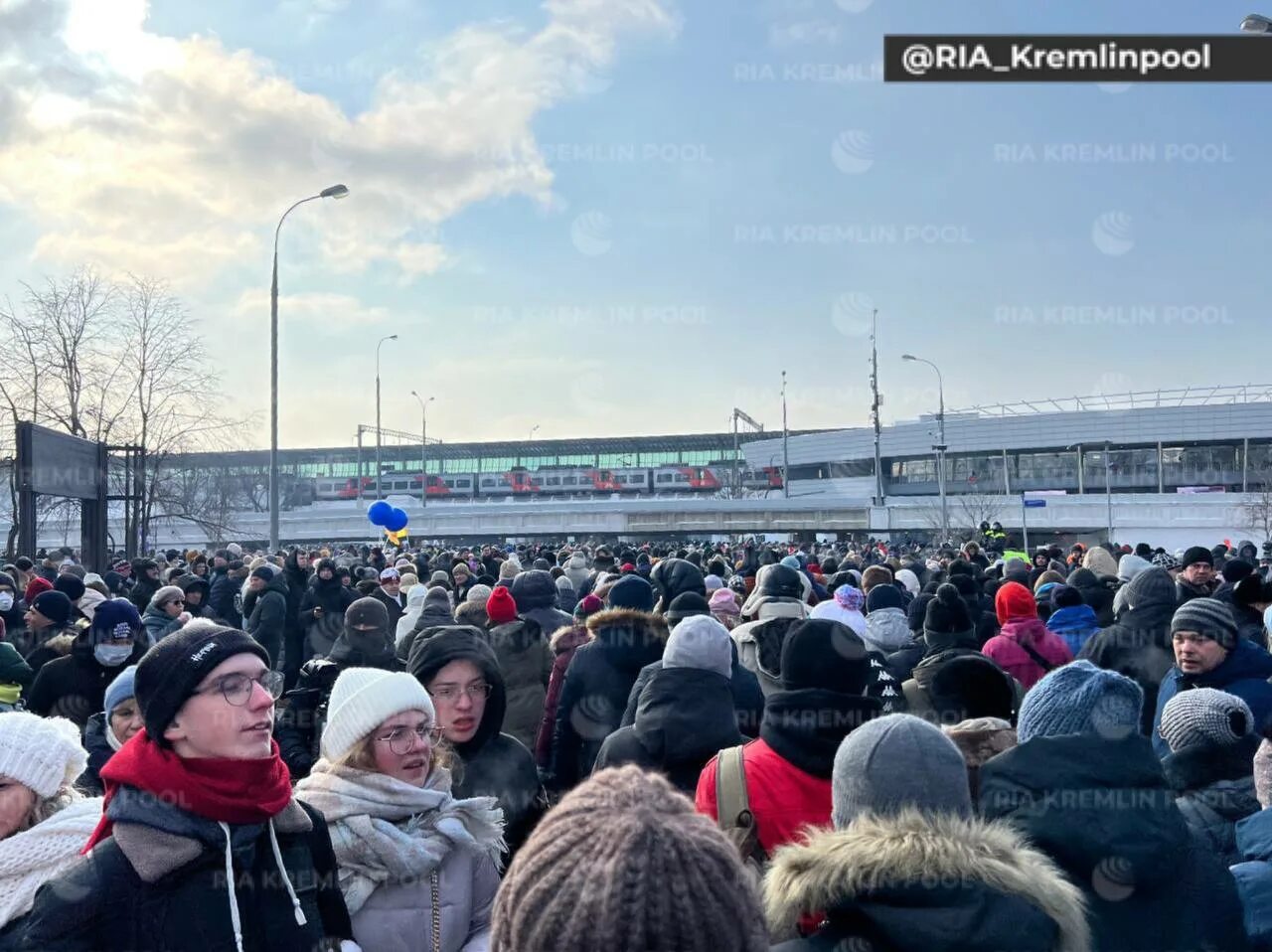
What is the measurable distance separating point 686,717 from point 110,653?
147 inches

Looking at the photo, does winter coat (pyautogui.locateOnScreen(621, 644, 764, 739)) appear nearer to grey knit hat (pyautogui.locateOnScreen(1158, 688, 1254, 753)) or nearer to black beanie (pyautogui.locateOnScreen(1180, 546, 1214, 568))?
grey knit hat (pyautogui.locateOnScreen(1158, 688, 1254, 753))

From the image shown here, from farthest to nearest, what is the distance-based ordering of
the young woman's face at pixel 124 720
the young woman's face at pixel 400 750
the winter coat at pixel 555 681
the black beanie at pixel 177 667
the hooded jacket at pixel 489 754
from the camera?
the winter coat at pixel 555 681 < the young woman's face at pixel 124 720 < the hooded jacket at pixel 489 754 < the young woman's face at pixel 400 750 < the black beanie at pixel 177 667

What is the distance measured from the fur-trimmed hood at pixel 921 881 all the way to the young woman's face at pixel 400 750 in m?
1.41

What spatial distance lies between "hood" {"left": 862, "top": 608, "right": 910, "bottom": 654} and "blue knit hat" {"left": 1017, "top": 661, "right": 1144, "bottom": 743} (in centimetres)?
432

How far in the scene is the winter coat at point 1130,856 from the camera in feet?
8.86

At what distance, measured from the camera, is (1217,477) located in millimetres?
68812

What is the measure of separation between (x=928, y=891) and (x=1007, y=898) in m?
0.16

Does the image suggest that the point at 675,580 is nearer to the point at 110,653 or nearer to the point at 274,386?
the point at 110,653

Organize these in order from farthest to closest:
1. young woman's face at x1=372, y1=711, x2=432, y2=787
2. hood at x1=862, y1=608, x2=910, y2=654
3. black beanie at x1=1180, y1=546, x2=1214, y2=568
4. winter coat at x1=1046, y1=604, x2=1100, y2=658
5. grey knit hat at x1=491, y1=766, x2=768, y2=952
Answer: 1. black beanie at x1=1180, y1=546, x2=1214, y2=568
2. winter coat at x1=1046, y1=604, x2=1100, y2=658
3. hood at x1=862, y1=608, x2=910, y2=654
4. young woman's face at x1=372, y1=711, x2=432, y2=787
5. grey knit hat at x1=491, y1=766, x2=768, y2=952

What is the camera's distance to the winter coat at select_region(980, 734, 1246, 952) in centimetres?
270

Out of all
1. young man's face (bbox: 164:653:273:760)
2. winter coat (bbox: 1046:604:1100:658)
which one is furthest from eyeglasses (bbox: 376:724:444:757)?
winter coat (bbox: 1046:604:1100:658)

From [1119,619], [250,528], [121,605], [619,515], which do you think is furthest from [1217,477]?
[121,605]

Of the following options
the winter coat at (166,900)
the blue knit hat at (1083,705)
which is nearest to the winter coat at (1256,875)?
the blue knit hat at (1083,705)

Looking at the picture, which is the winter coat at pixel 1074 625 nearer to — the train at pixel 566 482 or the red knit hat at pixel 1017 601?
the red knit hat at pixel 1017 601
